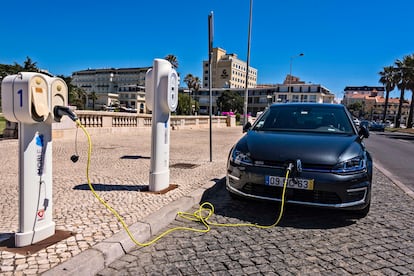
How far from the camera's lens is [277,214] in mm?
4145

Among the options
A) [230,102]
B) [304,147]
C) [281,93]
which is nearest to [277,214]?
[304,147]

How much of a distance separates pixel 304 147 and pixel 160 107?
2195 mm

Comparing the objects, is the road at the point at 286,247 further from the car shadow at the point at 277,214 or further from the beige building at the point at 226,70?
the beige building at the point at 226,70

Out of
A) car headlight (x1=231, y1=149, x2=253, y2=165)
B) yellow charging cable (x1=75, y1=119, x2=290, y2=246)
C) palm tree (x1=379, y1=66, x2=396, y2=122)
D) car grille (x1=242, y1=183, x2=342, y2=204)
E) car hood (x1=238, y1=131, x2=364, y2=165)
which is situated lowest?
yellow charging cable (x1=75, y1=119, x2=290, y2=246)

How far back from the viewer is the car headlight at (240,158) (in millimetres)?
3854

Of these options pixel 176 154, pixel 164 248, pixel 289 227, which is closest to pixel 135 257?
pixel 164 248

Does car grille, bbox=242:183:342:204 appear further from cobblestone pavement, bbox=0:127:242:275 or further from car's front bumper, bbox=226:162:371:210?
cobblestone pavement, bbox=0:127:242:275

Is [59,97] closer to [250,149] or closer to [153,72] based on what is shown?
[153,72]

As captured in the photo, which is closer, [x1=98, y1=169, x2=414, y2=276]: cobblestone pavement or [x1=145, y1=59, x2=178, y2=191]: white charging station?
[x1=98, y1=169, x2=414, y2=276]: cobblestone pavement

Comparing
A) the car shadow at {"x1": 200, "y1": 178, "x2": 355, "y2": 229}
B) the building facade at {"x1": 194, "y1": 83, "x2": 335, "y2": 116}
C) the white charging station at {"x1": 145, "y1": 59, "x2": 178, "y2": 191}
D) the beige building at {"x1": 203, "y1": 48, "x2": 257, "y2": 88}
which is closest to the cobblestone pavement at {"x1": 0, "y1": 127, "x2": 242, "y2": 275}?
the white charging station at {"x1": 145, "y1": 59, "x2": 178, "y2": 191}

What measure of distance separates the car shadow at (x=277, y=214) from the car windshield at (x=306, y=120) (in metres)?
1.26

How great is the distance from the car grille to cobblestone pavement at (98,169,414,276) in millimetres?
368

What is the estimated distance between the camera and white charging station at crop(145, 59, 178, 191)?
4.54m

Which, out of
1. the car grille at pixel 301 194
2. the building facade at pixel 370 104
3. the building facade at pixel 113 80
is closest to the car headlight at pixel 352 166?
the car grille at pixel 301 194
